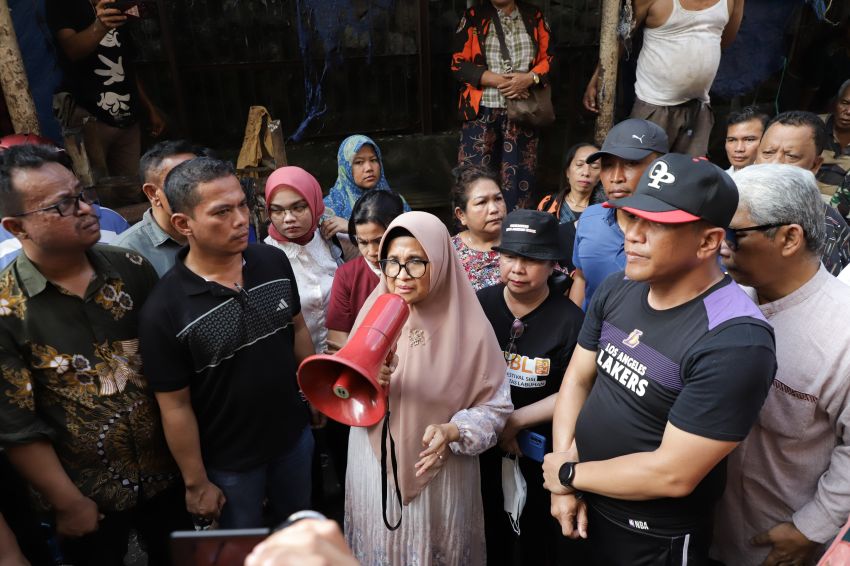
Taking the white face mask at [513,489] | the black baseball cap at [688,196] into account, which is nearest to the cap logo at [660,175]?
the black baseball cap at [688,196]

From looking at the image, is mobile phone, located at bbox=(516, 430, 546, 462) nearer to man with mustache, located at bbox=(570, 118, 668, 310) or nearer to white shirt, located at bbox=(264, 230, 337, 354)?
man with mustache, located at bbox=(570, 118, 668, 310)

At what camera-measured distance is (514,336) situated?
8.56 ft

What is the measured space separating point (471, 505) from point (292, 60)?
605 cm

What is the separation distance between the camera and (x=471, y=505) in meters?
2.36

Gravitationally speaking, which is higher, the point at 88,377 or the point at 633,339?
the point at 633,339

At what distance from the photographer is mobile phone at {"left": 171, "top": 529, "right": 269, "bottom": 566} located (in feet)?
3.87

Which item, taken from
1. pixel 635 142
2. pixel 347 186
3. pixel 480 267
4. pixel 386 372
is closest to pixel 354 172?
pixel 347 186

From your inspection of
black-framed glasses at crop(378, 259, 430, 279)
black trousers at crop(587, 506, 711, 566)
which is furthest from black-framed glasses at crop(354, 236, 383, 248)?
black trousers at crop(587, 506, 711, 566)

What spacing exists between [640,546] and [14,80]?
13.7ft

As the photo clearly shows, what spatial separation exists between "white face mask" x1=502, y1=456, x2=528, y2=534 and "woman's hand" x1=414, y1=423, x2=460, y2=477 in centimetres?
56

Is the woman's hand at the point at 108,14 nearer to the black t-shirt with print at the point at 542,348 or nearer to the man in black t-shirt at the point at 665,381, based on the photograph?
the black t-shirt with print at the point at 542,348

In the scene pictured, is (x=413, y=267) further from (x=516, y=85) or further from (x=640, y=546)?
(x=516, y=85)

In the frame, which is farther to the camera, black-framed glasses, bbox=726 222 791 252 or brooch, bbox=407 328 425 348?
brooch, bbox=407 328 425 348

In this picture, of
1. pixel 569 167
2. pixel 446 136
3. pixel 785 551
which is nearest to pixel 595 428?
pixel 785 551
